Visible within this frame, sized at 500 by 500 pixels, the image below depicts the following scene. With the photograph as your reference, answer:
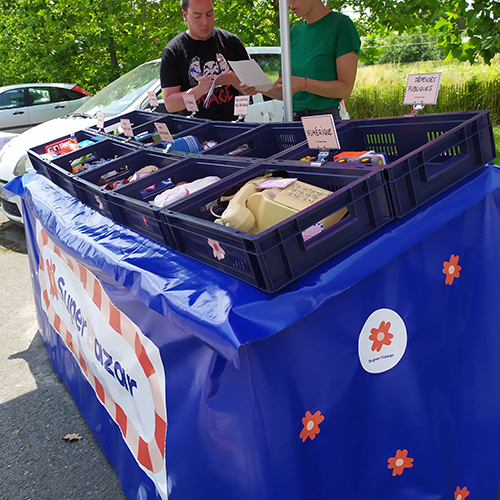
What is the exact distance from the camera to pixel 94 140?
3.26 metres

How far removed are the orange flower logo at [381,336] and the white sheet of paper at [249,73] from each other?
147 cm

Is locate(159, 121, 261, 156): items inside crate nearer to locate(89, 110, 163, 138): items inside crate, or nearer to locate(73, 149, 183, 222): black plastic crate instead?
locate(73, 149, 183, 222): black plastic crate

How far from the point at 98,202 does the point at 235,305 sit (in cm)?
118

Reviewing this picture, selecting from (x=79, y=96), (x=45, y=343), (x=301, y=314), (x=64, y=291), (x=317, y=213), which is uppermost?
(x=79, y=96)

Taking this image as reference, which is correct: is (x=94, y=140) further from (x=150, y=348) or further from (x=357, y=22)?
(x=357, y=22)

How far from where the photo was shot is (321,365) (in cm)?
128

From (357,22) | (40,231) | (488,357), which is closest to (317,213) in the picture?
(488,357)

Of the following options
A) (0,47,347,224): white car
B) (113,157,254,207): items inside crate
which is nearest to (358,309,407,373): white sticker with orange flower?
(113,157,254,207): items inside crate

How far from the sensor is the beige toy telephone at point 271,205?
4.72 feet

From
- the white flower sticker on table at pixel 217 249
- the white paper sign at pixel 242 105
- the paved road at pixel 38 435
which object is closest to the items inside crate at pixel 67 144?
the white paper sign at pixel 242 105

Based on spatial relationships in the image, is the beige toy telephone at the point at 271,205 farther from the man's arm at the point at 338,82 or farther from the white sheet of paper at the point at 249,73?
the man's arm at the point at 338,82

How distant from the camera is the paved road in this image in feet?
7.28

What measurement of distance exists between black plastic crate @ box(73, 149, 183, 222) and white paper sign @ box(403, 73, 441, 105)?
1011 millimetres

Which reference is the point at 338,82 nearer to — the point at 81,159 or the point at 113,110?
the point at 81,159
